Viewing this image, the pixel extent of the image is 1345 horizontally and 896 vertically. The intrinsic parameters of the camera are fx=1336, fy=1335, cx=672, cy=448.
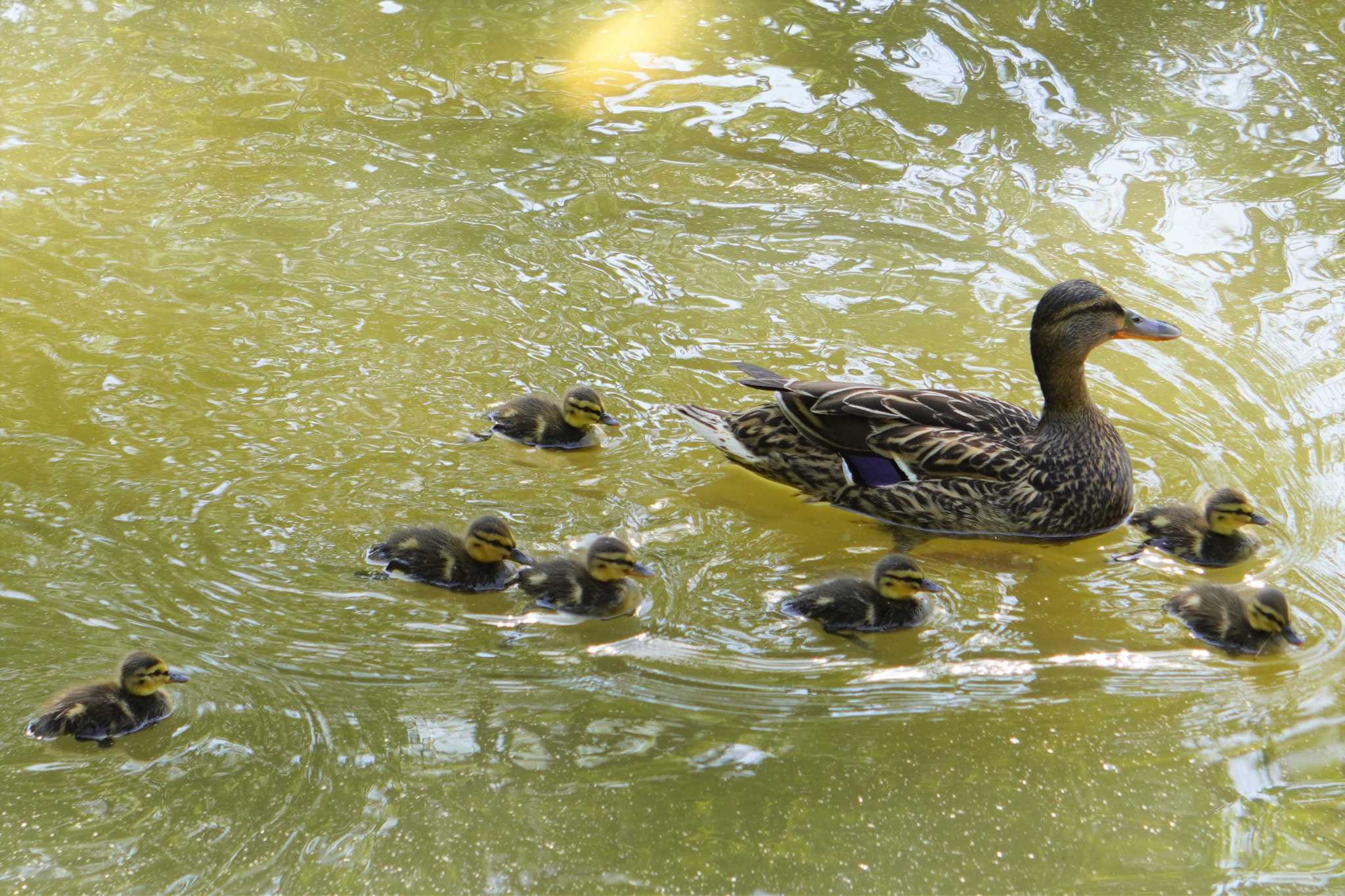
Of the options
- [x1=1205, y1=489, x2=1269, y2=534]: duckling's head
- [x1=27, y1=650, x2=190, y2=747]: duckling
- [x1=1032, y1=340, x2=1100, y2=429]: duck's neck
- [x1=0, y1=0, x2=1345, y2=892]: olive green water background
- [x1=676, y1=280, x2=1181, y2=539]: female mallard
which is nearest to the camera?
[x1=0, y1=0, x2=1345, y2=892]: olive green water background

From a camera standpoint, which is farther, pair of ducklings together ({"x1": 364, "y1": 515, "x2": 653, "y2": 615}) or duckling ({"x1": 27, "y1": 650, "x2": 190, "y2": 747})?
pair of ducklings together ({"x1": 364, "y1": 515, "x2": 653, "y2": 615})

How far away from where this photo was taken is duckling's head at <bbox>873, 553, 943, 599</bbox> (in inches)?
140

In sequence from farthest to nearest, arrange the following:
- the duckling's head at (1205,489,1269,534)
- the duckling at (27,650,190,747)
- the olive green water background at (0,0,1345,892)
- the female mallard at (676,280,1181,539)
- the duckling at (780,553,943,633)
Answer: the female mallard at (676,280,1181,539) → the duckling's head at (1205,489,1269,534) → the duckling at (780,553,943,633) → the duckling at (27,650,190,747) → the olive green water background at (0,0,1345,892)

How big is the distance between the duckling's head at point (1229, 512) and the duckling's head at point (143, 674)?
285 cm

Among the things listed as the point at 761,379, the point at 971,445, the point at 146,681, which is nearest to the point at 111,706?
the point at 146,681

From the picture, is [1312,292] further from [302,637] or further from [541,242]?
[302,637]

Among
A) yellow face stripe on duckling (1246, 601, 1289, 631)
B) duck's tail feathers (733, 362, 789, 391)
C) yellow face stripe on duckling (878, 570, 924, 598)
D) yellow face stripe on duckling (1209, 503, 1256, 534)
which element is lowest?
yellow face stripe on duckling (878, 570, 924, 598)

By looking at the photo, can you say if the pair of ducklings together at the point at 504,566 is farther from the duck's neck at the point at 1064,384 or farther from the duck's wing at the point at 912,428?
the duck's neck at the point at 1064,384

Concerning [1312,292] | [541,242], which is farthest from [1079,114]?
[541,242]

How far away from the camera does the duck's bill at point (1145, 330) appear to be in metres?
4.25

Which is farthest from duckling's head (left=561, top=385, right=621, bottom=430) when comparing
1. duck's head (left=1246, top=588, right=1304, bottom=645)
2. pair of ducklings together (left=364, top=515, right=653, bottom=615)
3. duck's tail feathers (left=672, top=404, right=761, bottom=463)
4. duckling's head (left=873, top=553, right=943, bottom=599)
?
duck's head (left=1246, top=588, right=1304, bottom=645)

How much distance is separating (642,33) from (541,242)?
222cm

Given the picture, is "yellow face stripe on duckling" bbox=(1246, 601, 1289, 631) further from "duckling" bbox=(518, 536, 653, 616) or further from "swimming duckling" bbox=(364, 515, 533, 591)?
"swimming duckling" bbox=(364, 515, 533, 591)

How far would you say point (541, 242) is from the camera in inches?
211
